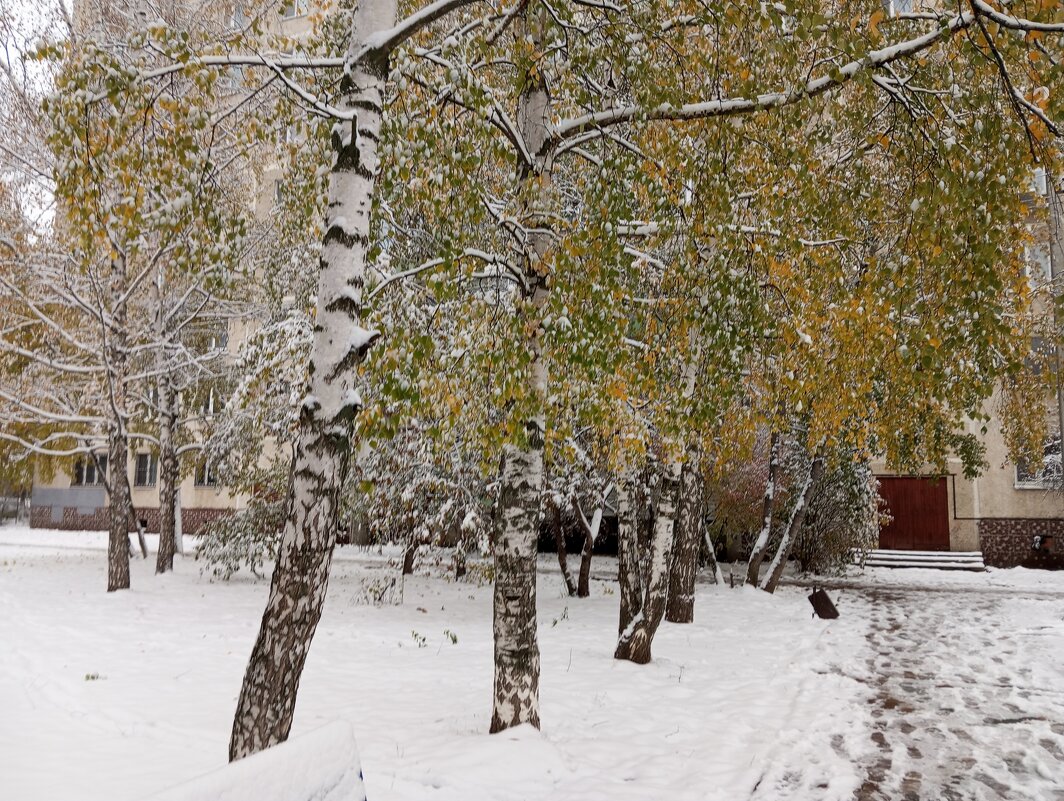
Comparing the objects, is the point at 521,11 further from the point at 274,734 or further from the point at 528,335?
the point at 274,734

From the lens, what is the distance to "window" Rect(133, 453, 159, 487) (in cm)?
3600

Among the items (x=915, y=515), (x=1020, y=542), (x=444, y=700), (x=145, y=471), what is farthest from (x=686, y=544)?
(x=145, y=471)

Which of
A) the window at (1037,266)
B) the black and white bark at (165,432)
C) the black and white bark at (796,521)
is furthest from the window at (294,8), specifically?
the black and white bark at (796,521)

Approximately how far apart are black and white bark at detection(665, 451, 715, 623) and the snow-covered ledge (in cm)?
780

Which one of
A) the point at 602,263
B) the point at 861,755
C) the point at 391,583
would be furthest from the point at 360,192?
the point at 391,583

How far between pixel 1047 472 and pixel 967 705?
1842cm

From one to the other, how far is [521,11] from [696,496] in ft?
26.3

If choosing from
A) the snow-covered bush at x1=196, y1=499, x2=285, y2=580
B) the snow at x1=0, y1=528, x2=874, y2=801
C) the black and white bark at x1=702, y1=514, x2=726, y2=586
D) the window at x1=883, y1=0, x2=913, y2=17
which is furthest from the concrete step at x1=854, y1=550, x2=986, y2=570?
the snow-covered bush at x1=196, y1=499, x2=285, y2=580

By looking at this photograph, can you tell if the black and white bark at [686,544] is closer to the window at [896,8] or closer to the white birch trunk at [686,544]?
the white birch trunk at [686,544]

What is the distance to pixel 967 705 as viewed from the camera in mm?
8320

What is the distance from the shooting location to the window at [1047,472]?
902 inches

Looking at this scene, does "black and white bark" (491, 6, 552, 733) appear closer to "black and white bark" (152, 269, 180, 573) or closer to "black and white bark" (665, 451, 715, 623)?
"black and white bark" (665, 451, 715, 623)

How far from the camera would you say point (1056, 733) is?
7.27 metres

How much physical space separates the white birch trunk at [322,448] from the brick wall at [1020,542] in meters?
24.5
